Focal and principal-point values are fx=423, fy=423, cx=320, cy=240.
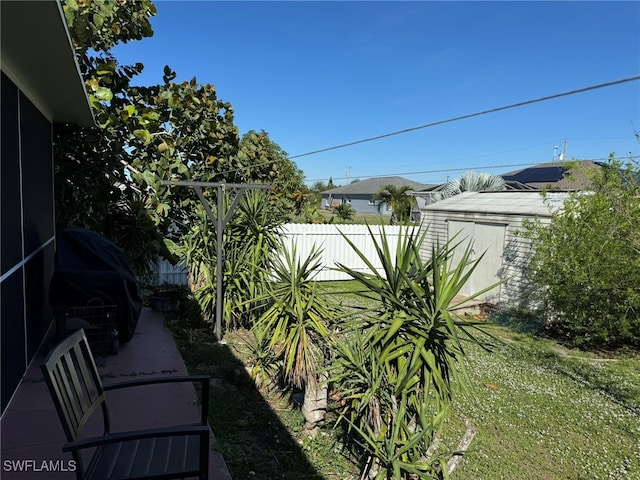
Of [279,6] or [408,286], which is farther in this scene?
[279,6]

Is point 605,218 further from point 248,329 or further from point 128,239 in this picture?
point 128,239

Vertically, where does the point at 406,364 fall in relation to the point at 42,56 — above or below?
below

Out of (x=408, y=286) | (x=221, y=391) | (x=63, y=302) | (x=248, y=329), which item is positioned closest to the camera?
(x=408, y=286)

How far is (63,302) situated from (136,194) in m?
3.69

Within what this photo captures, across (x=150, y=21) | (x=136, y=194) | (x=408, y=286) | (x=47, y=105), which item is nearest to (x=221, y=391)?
(x=408, y=286)

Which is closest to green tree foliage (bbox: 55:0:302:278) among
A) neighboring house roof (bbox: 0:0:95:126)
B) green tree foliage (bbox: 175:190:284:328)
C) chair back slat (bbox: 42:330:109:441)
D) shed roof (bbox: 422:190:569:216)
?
green tree foliage (bbox: 175:190:284:328)

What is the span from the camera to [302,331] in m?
3.95

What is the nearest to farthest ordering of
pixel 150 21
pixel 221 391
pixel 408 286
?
1. pixel 408 286
2. pixel 221 391
3. pixel 150 21

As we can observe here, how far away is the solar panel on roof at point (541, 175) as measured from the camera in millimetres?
22406

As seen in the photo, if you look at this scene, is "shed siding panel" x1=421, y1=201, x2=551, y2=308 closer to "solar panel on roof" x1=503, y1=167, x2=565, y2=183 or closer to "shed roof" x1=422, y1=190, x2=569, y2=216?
"shed roof" x1=422, y1=190, x2=569, y2=216

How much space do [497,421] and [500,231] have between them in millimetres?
6640

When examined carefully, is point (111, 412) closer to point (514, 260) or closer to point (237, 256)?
point (237, 256)

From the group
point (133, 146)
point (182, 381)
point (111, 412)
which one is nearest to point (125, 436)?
point (182, 381)

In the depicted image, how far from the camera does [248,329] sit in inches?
272
